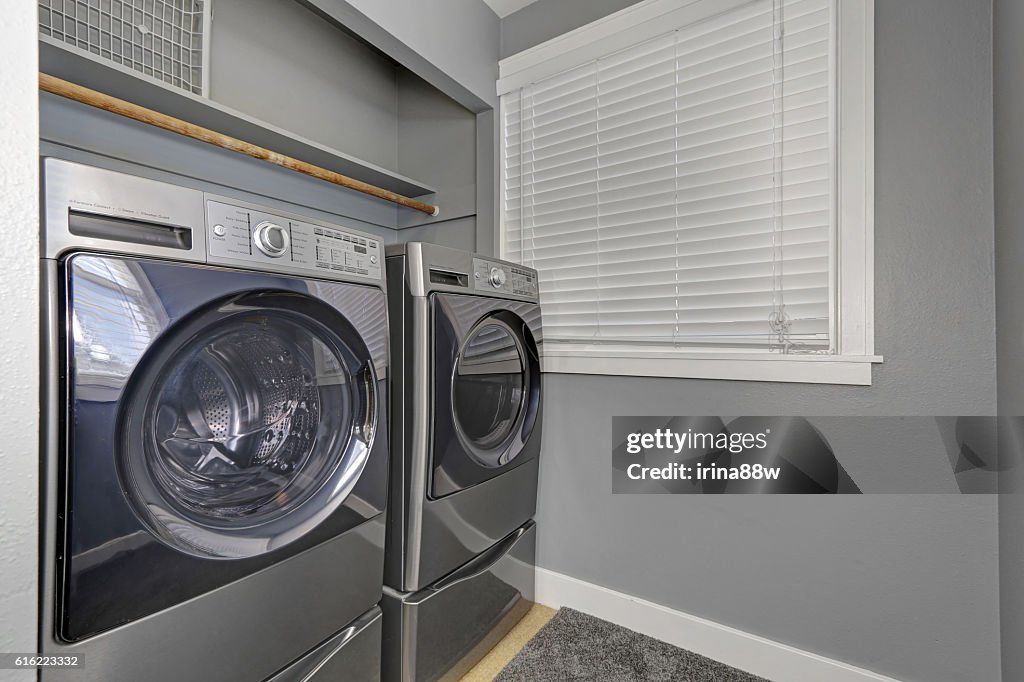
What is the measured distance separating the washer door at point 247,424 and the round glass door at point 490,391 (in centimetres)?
31

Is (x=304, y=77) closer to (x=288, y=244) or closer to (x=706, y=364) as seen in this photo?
(x=288, y=244)

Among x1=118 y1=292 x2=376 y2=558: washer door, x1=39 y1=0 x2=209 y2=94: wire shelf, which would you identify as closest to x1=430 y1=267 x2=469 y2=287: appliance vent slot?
x1=118 y1=292 x2=376 y2=558: washer door

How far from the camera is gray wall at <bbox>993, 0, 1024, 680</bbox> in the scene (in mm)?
1015

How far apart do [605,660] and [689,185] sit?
5.14 feet

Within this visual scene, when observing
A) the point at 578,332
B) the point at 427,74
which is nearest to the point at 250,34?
the point at 427,74

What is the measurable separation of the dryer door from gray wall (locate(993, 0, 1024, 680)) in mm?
1209

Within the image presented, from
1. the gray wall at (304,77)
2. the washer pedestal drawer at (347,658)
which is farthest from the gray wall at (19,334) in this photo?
the gray wall at (304,77)

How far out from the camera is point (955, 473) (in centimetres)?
127

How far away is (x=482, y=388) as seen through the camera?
58.8 inches

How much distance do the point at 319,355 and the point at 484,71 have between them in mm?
1465

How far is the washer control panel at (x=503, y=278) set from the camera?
1476 mm

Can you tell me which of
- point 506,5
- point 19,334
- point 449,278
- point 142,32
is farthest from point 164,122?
point 506,5

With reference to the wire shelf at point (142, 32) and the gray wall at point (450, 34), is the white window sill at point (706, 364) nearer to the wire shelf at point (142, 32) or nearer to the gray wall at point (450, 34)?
the gray wall at point (450, 34)

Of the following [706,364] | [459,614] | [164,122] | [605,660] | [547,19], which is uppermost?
[547,19]
